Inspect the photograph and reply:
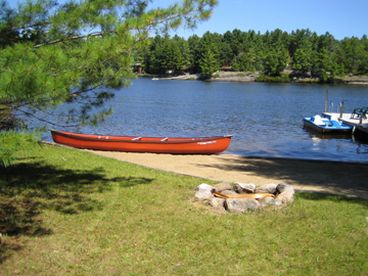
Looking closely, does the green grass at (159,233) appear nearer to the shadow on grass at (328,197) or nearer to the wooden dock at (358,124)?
the shadow on grass at (328,197)

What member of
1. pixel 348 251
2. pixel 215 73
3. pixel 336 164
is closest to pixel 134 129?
pixel 336 164

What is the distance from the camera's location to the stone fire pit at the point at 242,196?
349 inches

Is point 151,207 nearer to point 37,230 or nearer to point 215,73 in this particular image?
point 37,230

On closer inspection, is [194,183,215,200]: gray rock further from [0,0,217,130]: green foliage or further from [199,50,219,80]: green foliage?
[199,50,219,80]: green foliage

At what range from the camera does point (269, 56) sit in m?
125

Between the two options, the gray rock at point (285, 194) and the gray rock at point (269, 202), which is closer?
the gray rock at point (269, 202)

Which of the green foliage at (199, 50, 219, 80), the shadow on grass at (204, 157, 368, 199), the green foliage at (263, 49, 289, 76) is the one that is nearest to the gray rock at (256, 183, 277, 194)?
the shadow on grass at (204, 157, 368, 199)

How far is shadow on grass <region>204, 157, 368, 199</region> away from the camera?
12.3 metres

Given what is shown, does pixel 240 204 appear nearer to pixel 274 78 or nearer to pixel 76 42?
pixel 76 42

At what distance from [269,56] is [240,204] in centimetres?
12036

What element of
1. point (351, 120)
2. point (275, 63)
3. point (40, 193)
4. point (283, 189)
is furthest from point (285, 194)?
point (275, 63)

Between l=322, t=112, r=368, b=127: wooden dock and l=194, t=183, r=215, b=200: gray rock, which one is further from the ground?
l=194, t=183, r=215, b=200: gray rock

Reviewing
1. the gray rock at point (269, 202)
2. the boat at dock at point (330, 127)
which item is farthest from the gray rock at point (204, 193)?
the boat at dock at point (330, 127)

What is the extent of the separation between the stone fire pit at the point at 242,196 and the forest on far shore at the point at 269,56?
100 m
